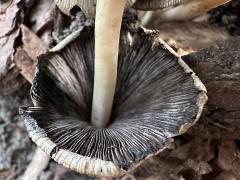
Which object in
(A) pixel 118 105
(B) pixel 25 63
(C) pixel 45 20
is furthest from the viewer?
(C) pixel 45 20

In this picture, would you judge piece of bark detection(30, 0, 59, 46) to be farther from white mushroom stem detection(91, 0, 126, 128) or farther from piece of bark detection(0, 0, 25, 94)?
white mushroom stem detection(91, 0, 126, 128)

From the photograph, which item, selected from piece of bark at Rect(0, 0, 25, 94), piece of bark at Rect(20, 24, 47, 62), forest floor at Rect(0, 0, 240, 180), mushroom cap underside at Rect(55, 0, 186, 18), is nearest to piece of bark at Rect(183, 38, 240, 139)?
forest floor at Rect(0, 0, 240, 180)

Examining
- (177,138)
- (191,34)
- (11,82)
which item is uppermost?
(11,82)

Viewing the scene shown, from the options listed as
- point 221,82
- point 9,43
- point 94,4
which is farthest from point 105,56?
point 9,43

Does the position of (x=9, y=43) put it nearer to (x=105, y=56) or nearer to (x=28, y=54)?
Result: (x=28, y=54)

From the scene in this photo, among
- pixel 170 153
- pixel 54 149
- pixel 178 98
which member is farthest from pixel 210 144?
pixel 54 149

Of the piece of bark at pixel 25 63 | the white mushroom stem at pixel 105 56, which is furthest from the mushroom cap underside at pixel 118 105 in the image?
the piece of bark at pixel 25 63

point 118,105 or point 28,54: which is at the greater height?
point 28,54
